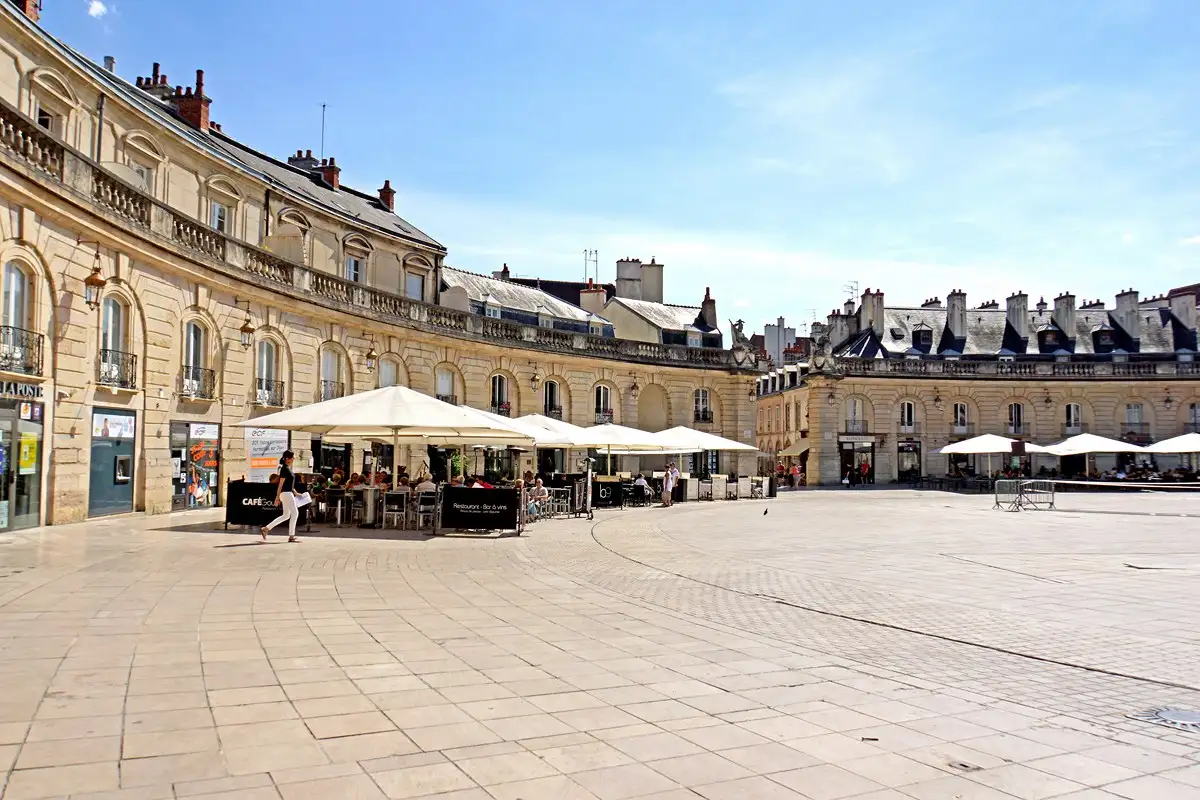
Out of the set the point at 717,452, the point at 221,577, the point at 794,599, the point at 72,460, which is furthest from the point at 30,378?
the point at 717,452

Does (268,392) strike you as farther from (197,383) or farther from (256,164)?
(256,164)

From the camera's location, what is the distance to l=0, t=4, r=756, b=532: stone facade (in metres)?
15.5

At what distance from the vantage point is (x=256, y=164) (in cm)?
2742

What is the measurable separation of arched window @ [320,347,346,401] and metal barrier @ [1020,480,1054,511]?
20904 millimetres

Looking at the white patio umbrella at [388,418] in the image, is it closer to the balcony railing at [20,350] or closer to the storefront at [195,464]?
the balcony railing at [20,350]

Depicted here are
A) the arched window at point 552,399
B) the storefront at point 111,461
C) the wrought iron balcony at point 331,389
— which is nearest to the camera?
the storefront at point 111,461

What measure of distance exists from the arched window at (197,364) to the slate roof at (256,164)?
4840 millimetres

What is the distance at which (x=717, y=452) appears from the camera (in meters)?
41.8

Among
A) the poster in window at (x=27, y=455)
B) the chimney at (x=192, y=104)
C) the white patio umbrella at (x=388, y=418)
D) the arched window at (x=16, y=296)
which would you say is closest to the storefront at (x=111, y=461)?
the poster in window at (x=27, y=455)

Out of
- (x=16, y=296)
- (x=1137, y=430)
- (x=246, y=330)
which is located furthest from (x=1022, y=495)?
(x=16, y=296)

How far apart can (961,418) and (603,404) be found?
24265mm

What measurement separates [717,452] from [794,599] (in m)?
31.5

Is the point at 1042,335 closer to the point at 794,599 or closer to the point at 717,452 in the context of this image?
the point at 717,452

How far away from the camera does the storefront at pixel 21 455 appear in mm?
14297
